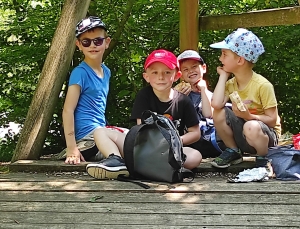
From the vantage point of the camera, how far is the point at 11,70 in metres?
5.50

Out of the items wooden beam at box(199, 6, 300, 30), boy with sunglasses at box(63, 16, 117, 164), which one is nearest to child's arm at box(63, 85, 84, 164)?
boy with sunglasses at box(63, 16, 117, 164)

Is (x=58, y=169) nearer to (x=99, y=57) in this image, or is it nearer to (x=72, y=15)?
(x=99, y=57)

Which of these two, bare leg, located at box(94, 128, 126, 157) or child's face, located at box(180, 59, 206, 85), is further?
child's face, located at box(180, 59, 206, 85)

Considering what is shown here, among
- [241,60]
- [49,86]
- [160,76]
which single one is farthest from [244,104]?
[49,86]

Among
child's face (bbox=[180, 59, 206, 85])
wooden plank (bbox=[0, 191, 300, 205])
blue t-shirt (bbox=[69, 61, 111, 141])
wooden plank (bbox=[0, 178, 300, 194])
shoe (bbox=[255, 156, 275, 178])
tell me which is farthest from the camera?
child's face (bbox=[180, 59, 206, 85])

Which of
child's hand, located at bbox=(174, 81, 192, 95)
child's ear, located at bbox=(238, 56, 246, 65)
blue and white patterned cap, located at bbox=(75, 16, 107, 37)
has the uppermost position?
blue and white patterned cap, located at bbox=(75, 16, 107, 37)

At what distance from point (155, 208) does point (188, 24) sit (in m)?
2.62

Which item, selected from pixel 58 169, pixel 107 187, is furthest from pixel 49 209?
pixel 58 169

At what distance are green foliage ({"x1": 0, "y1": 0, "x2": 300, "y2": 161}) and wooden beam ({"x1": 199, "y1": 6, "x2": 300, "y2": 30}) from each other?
949mm

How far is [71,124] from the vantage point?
3.47m

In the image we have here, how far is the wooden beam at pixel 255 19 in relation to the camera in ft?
13.6

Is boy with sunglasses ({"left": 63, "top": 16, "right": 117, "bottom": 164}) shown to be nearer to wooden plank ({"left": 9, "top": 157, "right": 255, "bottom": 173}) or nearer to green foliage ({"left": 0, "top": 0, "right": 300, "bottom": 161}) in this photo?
wooden plank ({"left": 9, "top": 157, "right": 255, "bottom": 173})

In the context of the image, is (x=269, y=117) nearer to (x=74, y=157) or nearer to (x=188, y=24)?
(x=74, y=157)

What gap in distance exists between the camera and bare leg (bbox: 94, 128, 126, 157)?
10.7 feet
